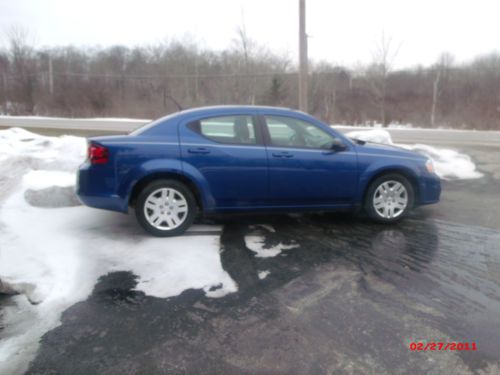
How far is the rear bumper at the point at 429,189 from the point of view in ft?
18.9

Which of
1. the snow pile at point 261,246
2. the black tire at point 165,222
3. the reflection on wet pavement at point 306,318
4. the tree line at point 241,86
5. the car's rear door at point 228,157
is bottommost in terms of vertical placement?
the reflection on wet pavement at point 306,318

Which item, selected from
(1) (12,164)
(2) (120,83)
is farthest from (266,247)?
(2) (120,83)

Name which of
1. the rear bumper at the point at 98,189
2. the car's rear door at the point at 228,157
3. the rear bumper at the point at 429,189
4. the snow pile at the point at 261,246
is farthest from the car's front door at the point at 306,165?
the rear bumper at the point at 98,189

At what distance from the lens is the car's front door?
17.2 feet

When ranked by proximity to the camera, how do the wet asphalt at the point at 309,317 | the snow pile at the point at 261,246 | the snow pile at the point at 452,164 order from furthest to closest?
the snow pile at the point at 452,164 < the snow pile at the point at 261,246 < the wet asphalt at the point at 309,317

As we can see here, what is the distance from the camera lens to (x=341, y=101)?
1475 inches

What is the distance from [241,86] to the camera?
1104 inches

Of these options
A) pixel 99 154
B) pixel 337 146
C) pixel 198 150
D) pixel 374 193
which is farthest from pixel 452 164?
pixel 99 154

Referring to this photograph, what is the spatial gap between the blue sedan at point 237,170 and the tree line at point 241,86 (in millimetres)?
20684

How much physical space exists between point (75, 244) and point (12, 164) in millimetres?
3102

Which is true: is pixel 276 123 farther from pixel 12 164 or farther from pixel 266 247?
pixel 12 164

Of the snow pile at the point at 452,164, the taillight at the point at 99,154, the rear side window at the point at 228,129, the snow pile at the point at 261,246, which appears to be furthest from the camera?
the snow pile at the point at 452,164

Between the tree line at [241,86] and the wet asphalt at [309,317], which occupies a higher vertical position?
the tree line at [241,86]

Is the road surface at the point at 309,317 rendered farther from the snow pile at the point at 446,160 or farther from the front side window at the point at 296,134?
the snow pile at the point at 446,160
